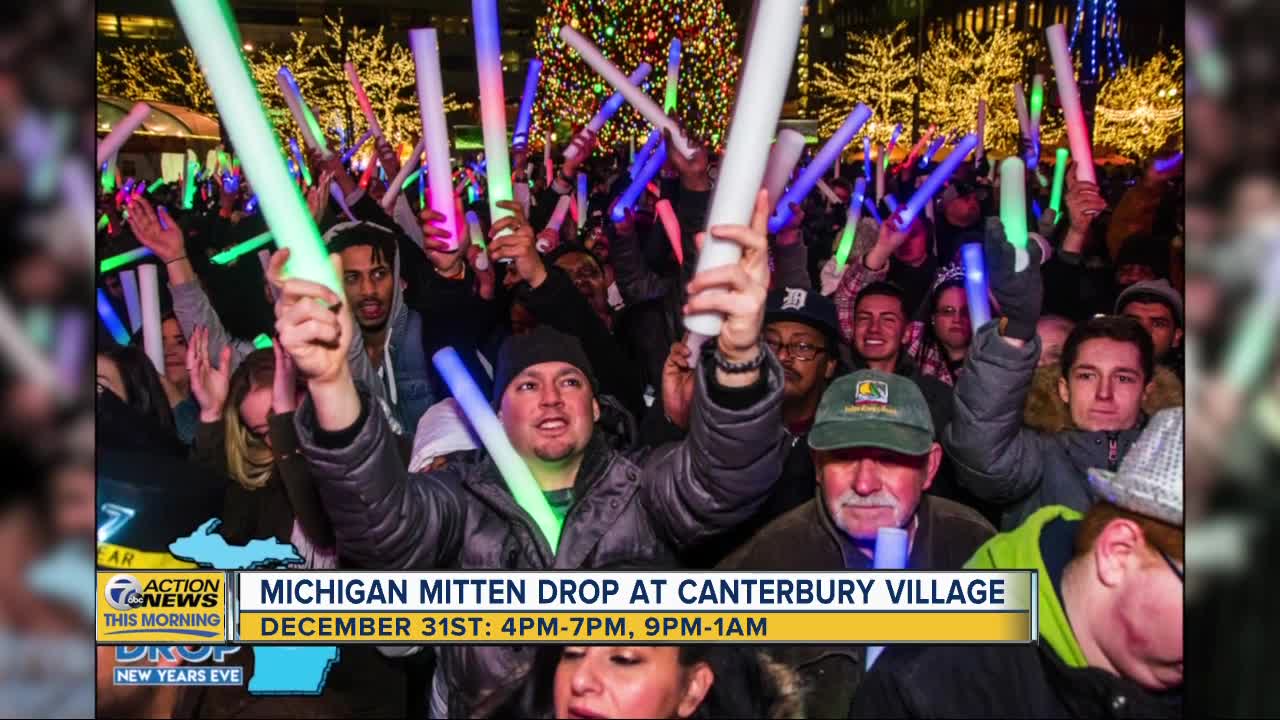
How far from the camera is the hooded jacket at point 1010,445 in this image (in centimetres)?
285

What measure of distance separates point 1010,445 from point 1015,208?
515 millimetres

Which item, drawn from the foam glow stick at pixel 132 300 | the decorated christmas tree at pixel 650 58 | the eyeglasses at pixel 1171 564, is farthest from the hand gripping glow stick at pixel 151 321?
the decorated christmas tree at pixel 650 58

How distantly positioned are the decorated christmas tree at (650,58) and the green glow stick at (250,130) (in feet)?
46.6

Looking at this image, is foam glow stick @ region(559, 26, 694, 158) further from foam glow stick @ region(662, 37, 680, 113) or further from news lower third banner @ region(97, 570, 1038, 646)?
foam glow stick @ region(662, 37, 680, 113)

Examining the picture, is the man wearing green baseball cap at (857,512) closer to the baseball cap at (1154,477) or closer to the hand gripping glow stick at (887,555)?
the hand gripping glow stick at (887,555)

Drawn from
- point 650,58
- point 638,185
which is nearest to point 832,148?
point 638,185

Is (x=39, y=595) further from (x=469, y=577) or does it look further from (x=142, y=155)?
(x=142, y=155)

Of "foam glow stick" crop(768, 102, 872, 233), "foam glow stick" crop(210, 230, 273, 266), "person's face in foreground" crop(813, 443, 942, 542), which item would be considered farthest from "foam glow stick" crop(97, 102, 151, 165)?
"person's face in foreground" crop(813, 443, 942, 542)

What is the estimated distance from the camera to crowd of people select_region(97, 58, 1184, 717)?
8.08 feet

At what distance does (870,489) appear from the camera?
2.76 metres

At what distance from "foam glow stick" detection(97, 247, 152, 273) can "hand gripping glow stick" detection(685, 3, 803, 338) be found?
2.48 meters

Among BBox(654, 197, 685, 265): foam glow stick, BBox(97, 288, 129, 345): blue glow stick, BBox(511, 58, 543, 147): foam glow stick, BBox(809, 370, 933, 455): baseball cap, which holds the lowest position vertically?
BBox(809, 370, 933, 455): baseball cap

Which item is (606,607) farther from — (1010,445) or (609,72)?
(609,72)

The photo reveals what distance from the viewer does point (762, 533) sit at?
112 inches
